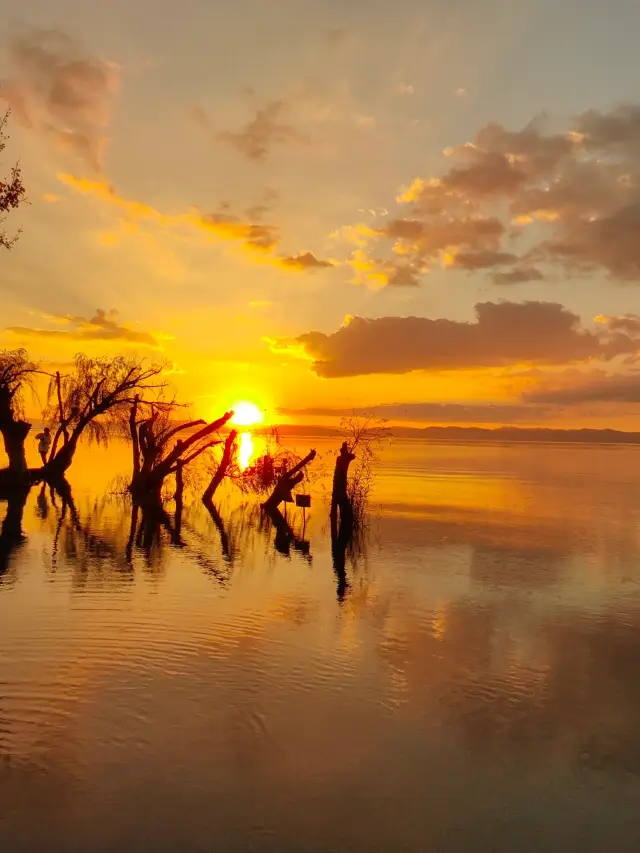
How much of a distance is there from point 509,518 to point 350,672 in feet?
86.7

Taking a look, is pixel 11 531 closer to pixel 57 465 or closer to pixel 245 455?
pixel 57 465

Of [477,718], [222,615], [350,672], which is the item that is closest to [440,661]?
[350,672]

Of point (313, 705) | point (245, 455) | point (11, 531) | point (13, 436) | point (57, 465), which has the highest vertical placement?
point (245, 455)

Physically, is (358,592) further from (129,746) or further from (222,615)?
(129,746)

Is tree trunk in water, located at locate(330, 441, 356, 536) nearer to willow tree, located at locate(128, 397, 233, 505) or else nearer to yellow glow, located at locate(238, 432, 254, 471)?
willow tree, located at locate(128, 397, 233, 505)

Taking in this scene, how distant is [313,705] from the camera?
11.2 meters

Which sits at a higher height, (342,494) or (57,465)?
(57,465)

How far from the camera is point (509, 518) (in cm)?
3778

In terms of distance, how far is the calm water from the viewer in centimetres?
793

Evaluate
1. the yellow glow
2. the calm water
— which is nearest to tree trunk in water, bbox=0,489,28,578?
the calm water

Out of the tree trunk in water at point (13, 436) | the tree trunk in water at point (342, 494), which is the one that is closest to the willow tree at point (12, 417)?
the tree trunk in water at point (13, 436)

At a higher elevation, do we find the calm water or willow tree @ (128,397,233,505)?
willow tree @ (128,397,233,505)

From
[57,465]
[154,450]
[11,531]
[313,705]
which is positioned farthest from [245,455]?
[313,705]

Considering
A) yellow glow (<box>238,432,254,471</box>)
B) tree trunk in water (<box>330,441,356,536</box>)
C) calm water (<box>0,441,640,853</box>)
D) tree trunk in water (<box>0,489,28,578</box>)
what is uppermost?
yellow glow (<box>238,432,254,471</box>)
